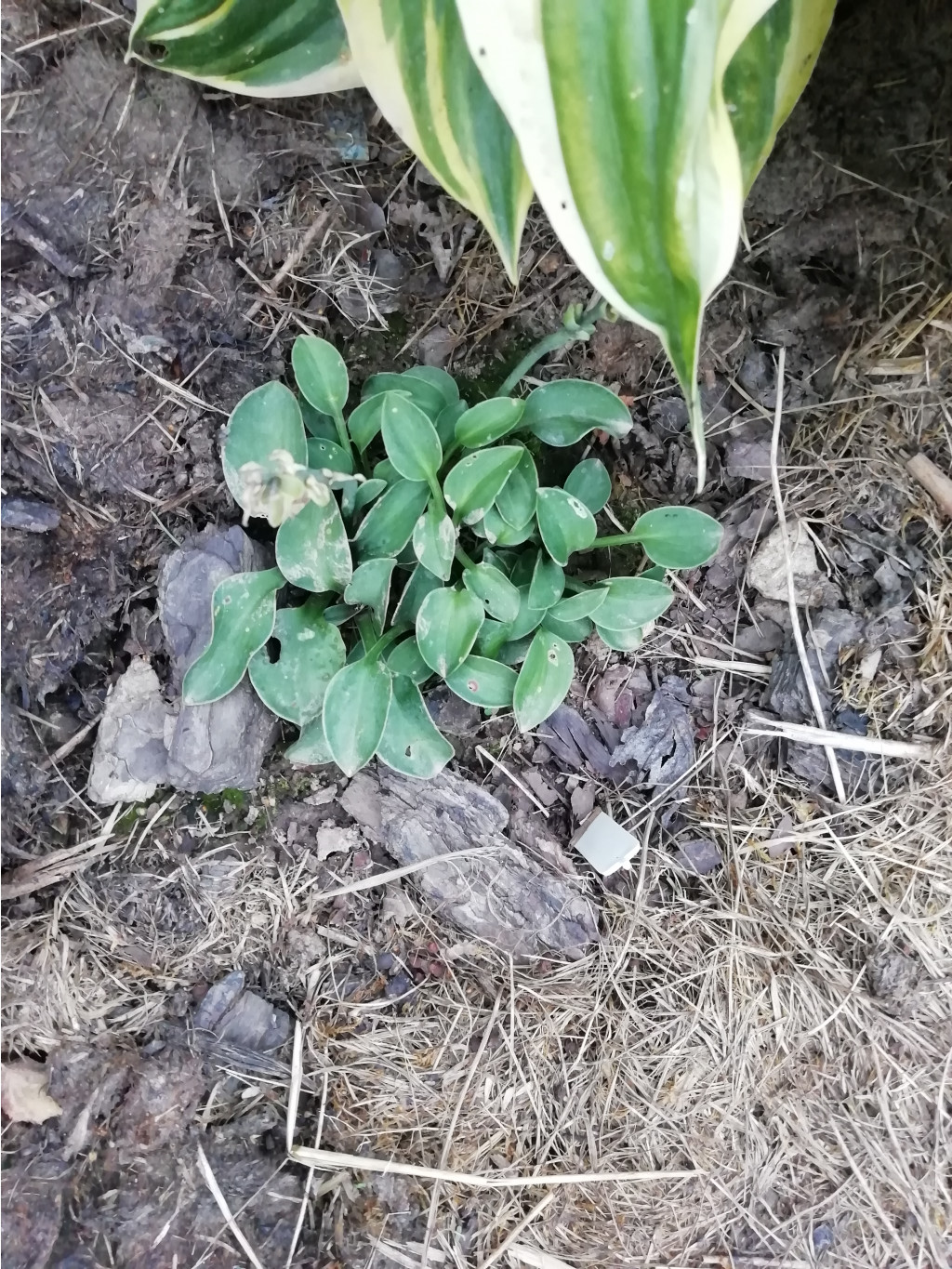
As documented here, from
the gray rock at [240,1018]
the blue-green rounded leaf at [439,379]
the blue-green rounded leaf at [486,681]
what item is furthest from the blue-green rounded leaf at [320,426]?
the gray rock at [240,1018]

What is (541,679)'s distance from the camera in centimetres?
98

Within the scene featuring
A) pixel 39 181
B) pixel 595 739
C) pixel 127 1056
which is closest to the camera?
pixel 39 181

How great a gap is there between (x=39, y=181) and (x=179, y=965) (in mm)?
910

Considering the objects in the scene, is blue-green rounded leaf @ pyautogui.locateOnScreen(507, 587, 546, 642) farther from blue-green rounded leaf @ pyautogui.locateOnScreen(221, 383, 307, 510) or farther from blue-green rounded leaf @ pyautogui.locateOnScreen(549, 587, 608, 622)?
blue-green rounded leaf @ pyautogui.locateOnScreen(221, 383, 307, 510)

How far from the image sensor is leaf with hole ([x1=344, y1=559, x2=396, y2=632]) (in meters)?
0.92

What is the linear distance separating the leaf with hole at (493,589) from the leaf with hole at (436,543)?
4 cm

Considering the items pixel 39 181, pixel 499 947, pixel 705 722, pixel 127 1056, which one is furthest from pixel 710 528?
pixel 127 1056

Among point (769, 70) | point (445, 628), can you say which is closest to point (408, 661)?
point (445, 628)

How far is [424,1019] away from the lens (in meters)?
1.08

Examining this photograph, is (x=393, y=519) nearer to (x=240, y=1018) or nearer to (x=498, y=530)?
(x=498, y=530)

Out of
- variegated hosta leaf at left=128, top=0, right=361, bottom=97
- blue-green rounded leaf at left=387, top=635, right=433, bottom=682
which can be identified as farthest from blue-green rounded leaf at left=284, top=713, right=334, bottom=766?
variegated hosta leaf at left=128, top=0, right=361, bottom=97

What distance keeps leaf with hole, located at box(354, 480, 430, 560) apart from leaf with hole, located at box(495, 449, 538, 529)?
0.09m

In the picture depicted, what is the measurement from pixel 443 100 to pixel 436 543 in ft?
1.35

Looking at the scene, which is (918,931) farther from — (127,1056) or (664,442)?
(127,1056)
